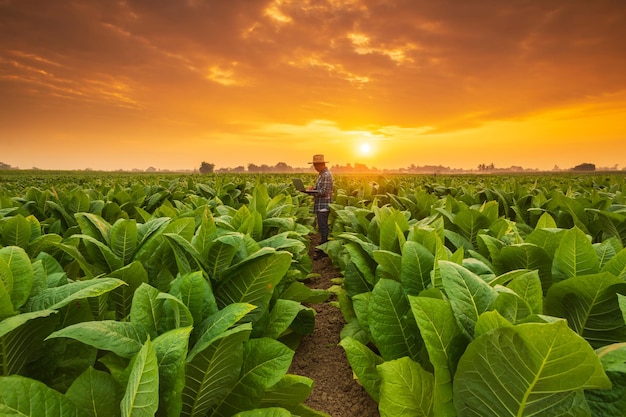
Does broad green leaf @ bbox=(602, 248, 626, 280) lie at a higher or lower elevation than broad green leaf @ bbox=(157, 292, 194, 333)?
higher

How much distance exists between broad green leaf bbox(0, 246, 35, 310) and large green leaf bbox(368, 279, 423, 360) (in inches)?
58.6

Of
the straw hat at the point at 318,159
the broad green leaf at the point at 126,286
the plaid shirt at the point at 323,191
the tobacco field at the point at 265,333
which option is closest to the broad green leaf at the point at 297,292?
the tobacco field at the point at 265,333

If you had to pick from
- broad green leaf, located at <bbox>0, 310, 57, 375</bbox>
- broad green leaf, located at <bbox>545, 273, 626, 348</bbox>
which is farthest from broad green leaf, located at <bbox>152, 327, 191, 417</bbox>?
broad green leaf, located at <bbox>545, 273, 626, 348</bbox>

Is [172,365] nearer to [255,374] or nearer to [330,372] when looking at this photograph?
[255,374]

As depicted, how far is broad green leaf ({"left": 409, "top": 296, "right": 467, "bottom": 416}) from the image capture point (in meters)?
1.33

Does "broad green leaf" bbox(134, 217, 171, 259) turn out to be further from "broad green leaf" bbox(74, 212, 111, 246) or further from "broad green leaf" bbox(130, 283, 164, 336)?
"broad green leaf" bbox(130, 283, 164, 336)

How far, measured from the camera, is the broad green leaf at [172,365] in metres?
1.13

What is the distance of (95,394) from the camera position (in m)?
1.18

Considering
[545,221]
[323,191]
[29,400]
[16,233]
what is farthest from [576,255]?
[323,191]

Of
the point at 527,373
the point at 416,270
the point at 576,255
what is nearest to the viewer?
the point at 527,373

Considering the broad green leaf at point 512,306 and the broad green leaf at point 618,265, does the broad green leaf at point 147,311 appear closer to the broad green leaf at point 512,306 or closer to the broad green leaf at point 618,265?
the broad green leaf at point 512,306

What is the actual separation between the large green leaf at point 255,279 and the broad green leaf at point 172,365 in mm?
723

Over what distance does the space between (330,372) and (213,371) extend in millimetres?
2464

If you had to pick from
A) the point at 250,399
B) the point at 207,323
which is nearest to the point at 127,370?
the point at 207,323
